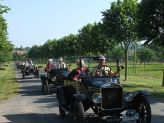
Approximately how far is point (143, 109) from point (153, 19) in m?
12.1

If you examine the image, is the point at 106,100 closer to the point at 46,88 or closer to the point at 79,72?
the point at 79,72

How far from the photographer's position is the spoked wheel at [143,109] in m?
10.8

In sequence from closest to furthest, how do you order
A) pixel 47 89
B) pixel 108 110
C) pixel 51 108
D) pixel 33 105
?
1. pixel 108 110
2. pixel 51 108
3. pixel 33 105
4. pixel 47 89

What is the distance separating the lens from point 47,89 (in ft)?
69.7

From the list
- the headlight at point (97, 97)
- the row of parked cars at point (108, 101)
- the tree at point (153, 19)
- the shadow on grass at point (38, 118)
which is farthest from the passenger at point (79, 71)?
the tree at point (153, 19)

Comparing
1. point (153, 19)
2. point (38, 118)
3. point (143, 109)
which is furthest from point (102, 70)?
point (153, 19)

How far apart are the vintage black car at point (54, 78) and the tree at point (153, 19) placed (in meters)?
4.65

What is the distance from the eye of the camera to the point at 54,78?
22734mm

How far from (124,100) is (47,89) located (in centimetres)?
1050

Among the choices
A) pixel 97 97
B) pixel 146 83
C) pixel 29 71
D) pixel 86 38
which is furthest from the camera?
pixel 86 38

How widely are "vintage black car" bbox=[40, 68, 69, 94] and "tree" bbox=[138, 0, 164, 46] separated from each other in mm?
4649

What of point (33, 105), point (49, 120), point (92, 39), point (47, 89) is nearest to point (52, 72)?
point (47, 89)

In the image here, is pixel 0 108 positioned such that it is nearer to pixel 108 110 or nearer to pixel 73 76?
pixel 73 76

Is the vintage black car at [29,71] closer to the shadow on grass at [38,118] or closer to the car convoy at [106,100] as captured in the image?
the shadow on grass at [38,118]
